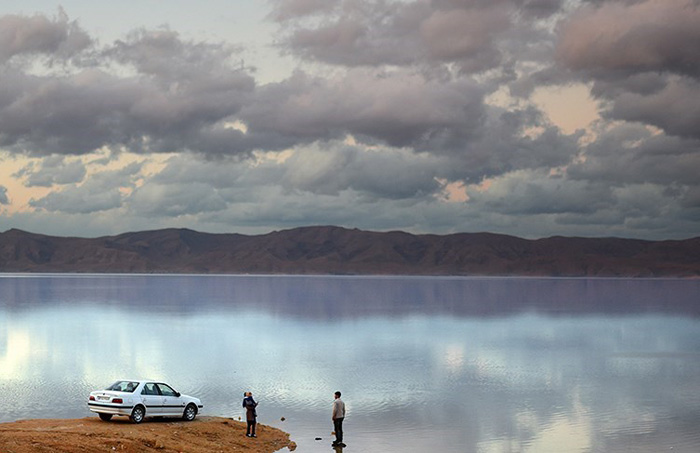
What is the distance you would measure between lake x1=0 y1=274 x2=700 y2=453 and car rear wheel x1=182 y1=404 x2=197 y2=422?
5213mm

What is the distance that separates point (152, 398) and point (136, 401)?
813mm

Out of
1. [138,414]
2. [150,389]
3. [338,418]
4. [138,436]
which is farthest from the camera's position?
[338,418]

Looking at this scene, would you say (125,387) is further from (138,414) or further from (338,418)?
(338,418)

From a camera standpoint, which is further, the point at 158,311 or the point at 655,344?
the point at 158,311

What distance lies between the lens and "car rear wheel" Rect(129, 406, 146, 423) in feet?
111

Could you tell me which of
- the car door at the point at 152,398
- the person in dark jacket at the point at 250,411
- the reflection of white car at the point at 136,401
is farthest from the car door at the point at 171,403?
the person in dark jacket at the point at 250,411

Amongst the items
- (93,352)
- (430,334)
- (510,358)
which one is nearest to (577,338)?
(430,334)

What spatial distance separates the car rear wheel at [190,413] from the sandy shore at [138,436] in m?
0.36

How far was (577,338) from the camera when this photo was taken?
103m

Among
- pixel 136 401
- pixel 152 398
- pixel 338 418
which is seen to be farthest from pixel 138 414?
pixel 338 418

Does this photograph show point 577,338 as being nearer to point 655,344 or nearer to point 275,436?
point 655,344

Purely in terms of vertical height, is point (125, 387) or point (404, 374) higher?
point (125, 387)

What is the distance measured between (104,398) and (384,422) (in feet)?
51.5

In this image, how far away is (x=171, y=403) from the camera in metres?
35.2
